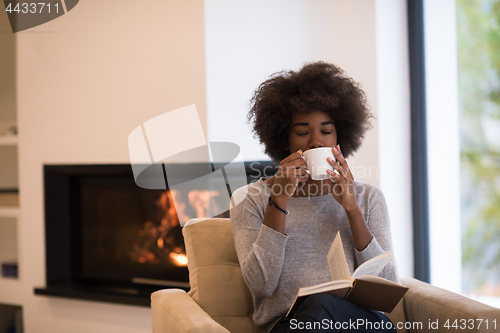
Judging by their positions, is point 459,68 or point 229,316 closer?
point 229,316

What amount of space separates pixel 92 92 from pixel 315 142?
162 centimetres

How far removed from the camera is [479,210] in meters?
2.23

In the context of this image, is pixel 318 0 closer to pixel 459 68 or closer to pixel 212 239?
pixel 459 68

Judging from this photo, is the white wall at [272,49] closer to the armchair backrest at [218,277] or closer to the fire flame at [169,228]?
the fire flame at [169,228]

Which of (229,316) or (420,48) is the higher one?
(420,48)

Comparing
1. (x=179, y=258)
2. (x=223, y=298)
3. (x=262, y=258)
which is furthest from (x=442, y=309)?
(x=179, y=258)

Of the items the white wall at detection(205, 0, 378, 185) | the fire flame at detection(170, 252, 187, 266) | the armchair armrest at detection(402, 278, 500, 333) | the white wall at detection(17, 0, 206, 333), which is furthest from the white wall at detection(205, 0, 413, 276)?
the armchair armrest at detection(402, 278, 500, 333)

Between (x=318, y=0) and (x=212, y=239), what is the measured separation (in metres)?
1.50

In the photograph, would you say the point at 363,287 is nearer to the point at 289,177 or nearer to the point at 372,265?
the point at 372,265

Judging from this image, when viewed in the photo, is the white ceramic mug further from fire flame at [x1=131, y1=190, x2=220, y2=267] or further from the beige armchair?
fire flame at [x1=131, y1=190, x2=220, y2=267]

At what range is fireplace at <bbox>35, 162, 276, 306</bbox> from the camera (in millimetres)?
2400

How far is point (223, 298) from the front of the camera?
1453 mm

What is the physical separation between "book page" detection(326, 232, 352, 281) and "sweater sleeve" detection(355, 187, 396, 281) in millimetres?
143

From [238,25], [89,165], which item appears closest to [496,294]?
[238,25]
